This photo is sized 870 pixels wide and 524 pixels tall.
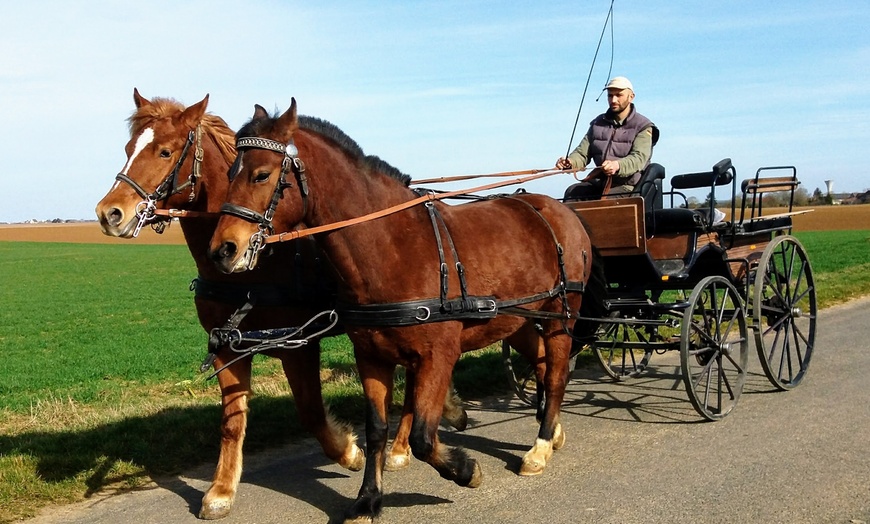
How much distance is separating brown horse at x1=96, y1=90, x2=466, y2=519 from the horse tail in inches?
86.3

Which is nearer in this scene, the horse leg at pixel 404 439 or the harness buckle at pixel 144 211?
the harness buckle at pixel 144 211

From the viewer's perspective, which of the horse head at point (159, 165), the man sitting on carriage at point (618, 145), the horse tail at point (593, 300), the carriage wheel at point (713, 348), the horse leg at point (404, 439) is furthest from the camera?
the man sitting on carriage at point (618, 145)

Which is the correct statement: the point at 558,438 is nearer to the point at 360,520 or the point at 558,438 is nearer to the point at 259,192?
the point at 360,520

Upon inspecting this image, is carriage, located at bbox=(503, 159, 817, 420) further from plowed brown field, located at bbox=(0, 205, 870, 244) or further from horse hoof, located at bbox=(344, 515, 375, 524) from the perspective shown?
plowed brown field, located at bbox=(0, 205, 870, 244)

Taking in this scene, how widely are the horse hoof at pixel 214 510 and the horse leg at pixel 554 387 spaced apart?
207 cm

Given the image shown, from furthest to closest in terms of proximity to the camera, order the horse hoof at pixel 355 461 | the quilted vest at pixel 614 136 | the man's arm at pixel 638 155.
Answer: the quilted vest at pixel 614 136, the man's arm at pixel 638 155, the horse hoof at pixel 355 461

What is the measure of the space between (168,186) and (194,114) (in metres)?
0.49

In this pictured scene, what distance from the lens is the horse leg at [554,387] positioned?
566 cm

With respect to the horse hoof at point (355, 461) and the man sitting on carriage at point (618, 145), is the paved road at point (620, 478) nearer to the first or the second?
the horse hoof at point (355, 461)

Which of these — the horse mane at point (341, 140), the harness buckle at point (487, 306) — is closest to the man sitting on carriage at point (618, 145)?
the harness buckle at point (487, 306)

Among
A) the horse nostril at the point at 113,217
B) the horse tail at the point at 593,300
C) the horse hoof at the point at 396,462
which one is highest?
the horse nostril at the point at 113,217

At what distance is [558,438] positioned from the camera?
5898 millimetres

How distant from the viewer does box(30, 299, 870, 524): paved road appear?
4.55 metres

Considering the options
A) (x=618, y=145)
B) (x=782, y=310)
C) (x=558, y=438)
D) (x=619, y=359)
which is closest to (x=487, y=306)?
(x=558, y=438)
